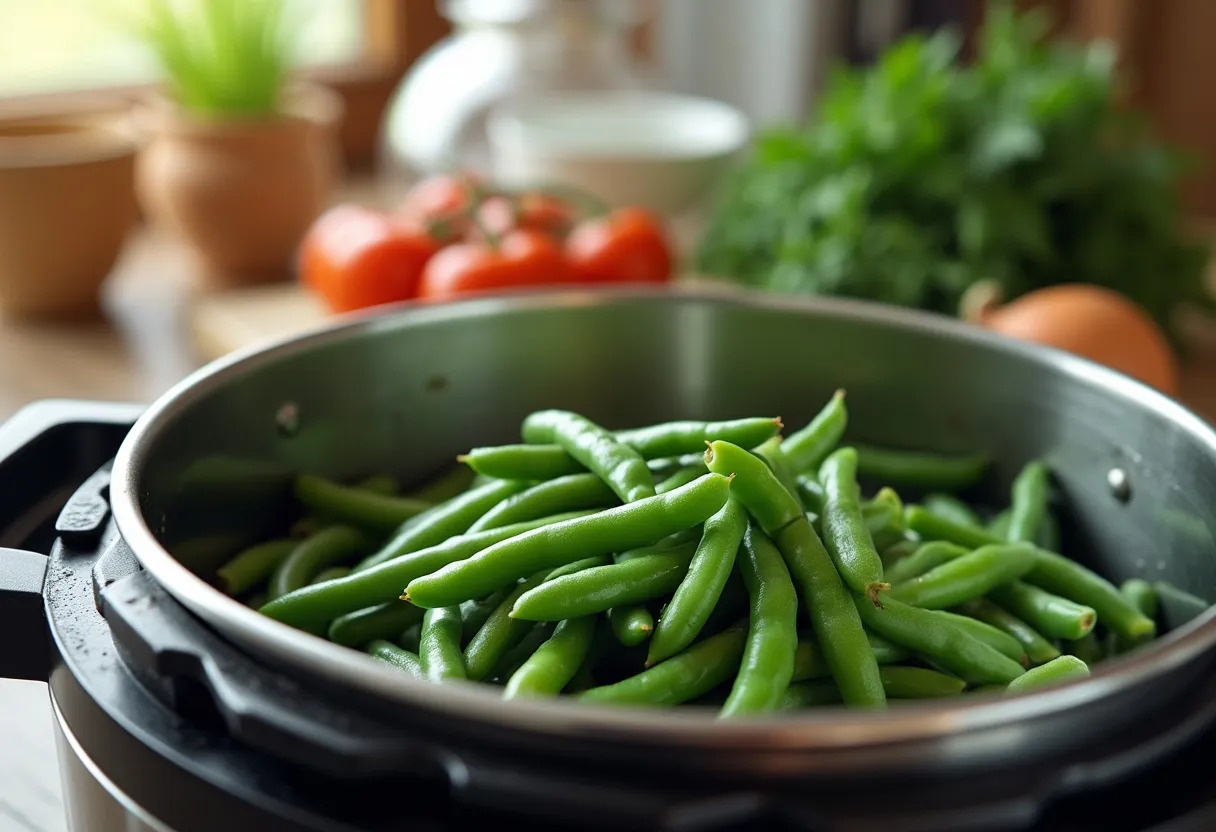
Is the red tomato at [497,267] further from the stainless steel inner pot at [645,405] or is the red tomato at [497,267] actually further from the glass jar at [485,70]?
the stainless steel inner pot at [645,405]

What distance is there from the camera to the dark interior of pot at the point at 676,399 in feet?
3.22

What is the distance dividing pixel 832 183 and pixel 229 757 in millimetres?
1384

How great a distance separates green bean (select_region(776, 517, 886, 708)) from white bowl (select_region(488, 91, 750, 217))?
1263 mm

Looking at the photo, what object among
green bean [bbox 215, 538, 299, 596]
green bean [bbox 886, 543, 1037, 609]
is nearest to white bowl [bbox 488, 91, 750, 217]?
green bean [bbox 215, 538, 299, 596]

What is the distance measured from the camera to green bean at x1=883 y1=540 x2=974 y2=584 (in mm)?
932

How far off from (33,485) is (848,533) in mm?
586

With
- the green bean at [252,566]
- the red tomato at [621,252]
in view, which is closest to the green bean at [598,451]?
the green bean at [252,566]

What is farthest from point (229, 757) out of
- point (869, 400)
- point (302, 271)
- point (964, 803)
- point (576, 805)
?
point (302, 271)

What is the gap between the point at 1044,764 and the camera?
1.96 feet

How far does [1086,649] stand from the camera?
977mm

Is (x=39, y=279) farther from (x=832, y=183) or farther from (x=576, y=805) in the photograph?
(x=576, y=805)

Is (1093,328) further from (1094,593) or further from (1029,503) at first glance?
(1094,593)

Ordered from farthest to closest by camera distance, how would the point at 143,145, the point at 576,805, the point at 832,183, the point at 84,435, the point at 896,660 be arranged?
the point at 143,145 → the point at 832,183 → the point at 84,435 → the point at 896,660 → the point at 576,805

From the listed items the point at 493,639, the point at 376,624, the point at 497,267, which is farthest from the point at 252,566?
the point at 497,267
